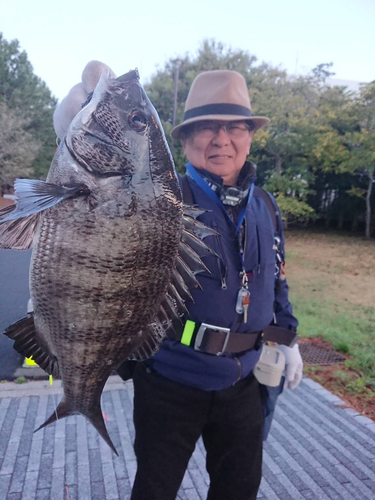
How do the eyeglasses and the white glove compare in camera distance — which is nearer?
the eyeglasses

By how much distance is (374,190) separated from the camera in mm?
19031

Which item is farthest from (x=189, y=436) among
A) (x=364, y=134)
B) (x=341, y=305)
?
(x=364, y=134)

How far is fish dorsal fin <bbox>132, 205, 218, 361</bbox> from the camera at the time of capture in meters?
1.51

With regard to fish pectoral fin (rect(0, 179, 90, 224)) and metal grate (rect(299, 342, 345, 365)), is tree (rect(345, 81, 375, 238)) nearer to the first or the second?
metal grate (rect(299, 342, 345, 365))

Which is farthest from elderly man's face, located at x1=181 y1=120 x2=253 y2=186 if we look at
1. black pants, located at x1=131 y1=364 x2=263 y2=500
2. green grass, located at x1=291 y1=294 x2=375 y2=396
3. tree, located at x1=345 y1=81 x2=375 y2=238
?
tree, located at x1=345 y1=81 x2=375 y2=238

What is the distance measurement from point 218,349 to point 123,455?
1.91 m

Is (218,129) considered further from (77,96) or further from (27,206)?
(27,206)

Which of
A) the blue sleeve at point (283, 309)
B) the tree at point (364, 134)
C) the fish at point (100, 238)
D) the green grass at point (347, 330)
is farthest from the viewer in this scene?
the tree at point (364, 134)

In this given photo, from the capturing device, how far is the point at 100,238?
50.3 inches

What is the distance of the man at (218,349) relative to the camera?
6.73 ft

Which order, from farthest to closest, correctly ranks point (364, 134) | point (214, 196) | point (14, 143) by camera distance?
1. point (364, 134)
2. point (14, 143)
3. point (214, 196)

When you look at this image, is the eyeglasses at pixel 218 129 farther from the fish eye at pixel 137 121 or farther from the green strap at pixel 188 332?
the green strap at pixel 188 332

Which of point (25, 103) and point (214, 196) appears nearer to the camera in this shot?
point (214, 196)

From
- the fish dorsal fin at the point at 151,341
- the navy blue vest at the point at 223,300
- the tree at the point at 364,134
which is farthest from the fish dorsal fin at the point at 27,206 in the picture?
the tree at the point at 364,134
